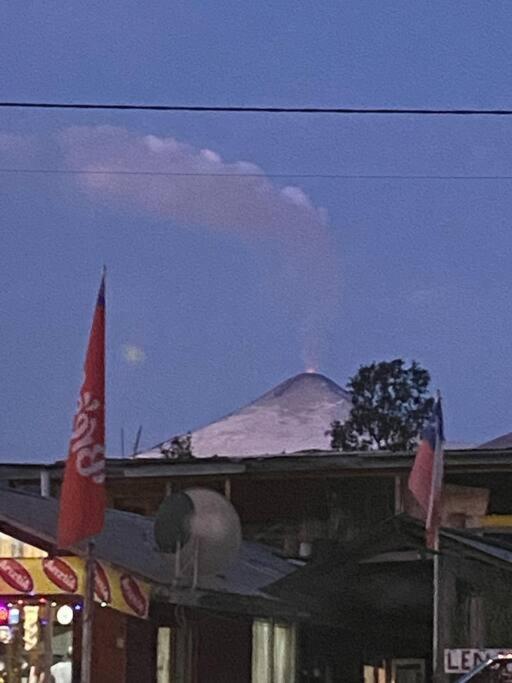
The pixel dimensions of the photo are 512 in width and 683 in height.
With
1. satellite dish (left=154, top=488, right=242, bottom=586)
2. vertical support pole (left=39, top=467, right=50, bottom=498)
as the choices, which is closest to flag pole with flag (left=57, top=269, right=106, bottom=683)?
satellite dish (left=154, top=488, right=242, bottom=586)

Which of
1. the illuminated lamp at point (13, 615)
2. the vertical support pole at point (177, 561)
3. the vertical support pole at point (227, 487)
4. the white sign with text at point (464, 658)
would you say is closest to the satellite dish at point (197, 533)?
the vertical support pole at point (177, 561)

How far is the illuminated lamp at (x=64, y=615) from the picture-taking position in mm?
17953

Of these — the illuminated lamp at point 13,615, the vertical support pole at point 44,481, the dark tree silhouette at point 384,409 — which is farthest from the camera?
the dark tree silhouette at point 384,409

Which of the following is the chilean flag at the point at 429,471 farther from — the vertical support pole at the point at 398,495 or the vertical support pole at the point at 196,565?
the vertical support pole at the point at 398,495

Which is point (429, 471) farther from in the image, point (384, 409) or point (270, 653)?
point (384, 409)

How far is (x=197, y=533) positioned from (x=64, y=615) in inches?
73.5

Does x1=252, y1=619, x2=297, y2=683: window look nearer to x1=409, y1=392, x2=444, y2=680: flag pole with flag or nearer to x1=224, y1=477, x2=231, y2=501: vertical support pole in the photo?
x1=224, y1=477, x2=231, y2=501: vertical support pole

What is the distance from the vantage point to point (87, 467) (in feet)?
46.4

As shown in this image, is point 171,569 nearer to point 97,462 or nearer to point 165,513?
point 165,513

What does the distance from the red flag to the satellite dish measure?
3.00 meters

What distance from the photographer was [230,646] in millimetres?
21375

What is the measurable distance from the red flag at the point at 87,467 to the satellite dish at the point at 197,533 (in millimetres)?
2997

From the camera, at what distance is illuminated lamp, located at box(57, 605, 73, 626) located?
707 inches

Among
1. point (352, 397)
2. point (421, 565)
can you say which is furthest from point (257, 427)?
point (421, 565)
